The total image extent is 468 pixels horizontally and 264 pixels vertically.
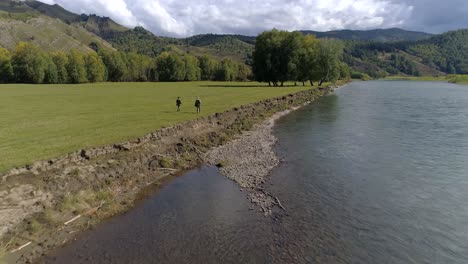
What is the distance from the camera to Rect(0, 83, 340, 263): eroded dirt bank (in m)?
14.6

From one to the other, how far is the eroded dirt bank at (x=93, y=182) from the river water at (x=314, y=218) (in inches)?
42.5

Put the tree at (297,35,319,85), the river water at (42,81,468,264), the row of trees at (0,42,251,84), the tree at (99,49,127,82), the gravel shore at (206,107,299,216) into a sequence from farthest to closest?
1. the tree at (99,49,127,82)
2. the row of trees at (0,42,251,84)
3. the tree at (297,35,319,85)
4. the gravel shore at (206,107,299,216)
5. the river water at (42,81,468,264)

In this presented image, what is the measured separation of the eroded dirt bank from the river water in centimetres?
108

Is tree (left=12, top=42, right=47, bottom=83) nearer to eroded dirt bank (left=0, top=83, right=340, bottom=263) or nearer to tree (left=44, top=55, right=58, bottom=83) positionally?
tree (left=44, top=55, right=58, bottom=83)

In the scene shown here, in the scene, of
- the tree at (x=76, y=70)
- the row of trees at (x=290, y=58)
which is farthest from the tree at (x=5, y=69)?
the row of trees at (x=290, y=58)

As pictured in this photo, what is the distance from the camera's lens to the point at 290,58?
343ft

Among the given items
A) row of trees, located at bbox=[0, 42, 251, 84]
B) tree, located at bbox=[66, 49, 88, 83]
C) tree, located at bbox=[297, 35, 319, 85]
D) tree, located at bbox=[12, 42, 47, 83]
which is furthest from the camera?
tree, located at bbox=[66, 49, 88, 83]

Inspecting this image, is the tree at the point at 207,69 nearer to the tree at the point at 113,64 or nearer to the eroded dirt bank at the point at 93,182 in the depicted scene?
the tree at the point at 113,64

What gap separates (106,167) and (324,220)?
13841mm

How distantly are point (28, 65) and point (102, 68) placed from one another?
29.1 meters

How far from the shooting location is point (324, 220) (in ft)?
53.5

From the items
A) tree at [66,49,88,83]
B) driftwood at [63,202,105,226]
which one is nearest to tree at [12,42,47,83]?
tree at [66,49,88,83]

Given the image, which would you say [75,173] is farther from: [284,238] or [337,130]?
[337,130]

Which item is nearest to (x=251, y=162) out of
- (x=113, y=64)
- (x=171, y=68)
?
(x=113, y=64)
